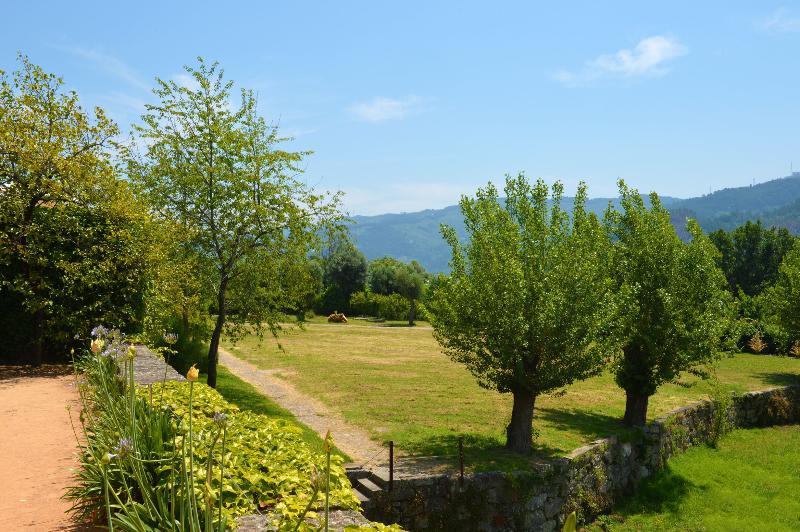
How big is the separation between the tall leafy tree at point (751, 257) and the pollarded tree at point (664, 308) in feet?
118

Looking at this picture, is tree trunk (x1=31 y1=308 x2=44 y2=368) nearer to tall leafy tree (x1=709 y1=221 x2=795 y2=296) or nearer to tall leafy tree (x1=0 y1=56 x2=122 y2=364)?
tall leafy tree (x1=0 y1=56 x2=122 y2=364)

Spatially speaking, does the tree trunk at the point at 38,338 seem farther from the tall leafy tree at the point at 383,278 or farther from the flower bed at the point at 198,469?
the tall leafy tree at the point at 383,278

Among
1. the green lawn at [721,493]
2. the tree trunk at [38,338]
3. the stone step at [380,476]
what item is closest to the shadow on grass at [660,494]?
the green lawn at [721,493]

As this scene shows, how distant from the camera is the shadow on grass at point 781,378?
2667 cm

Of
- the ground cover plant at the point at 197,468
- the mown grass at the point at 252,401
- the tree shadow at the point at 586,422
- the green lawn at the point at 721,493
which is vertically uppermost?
the ground cover plant at the point at 197,468

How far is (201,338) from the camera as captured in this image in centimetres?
2162

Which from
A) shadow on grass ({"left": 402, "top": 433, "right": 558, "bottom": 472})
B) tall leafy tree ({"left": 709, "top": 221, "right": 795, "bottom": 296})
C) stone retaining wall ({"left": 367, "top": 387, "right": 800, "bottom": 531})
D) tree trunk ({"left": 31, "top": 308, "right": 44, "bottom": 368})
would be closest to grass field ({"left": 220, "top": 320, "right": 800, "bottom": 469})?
shadow on grass ({"left": 402, "top": 433, "right": 558, "bottom": 472})

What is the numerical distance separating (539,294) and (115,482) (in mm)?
9790

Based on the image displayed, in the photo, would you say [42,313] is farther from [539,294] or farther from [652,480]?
[652,480]

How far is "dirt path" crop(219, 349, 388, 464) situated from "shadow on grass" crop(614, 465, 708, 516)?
24.5ft

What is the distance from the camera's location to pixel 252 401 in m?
17.6

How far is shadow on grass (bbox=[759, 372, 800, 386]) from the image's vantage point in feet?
87.5

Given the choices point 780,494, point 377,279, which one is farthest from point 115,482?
point 377,279

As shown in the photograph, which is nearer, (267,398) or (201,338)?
(267,398)
